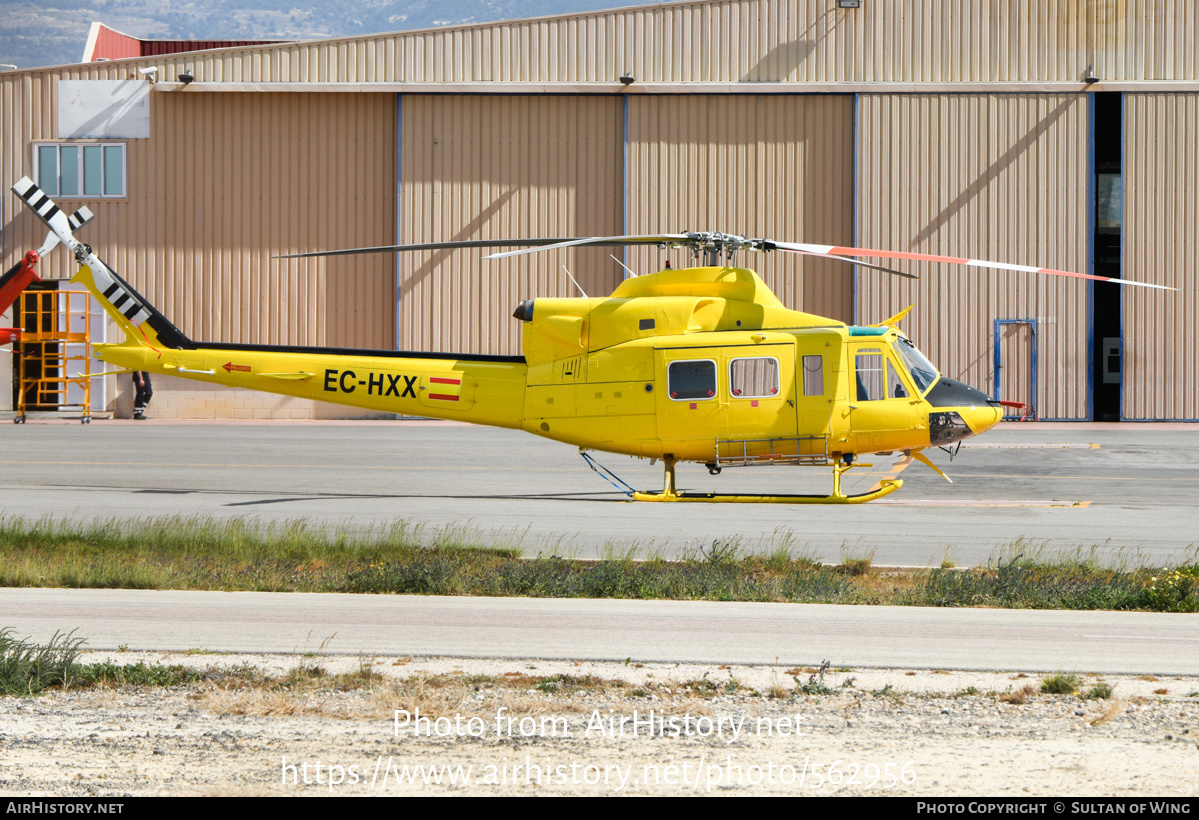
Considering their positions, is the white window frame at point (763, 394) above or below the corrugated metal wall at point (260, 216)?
below

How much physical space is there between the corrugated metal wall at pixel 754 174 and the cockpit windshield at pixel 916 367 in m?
17.2

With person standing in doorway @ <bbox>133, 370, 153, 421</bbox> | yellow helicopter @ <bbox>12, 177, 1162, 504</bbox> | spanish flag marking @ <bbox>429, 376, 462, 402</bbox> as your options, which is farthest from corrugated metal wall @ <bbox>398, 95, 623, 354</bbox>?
yellow helicopter @ <bbox>12, 177, 1162, 504</bbox>

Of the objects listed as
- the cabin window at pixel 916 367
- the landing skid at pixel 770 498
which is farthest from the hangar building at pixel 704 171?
the landing skid at pixel 770 498

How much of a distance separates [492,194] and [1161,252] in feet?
65.2

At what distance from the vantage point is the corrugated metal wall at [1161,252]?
103ft

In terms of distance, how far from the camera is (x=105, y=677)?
8.30 m

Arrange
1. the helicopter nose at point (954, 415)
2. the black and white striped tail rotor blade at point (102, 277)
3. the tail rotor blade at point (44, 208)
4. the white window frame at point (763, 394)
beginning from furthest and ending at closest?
the tail rotor blade at point (44, 208), the black and white striped tail rotor blade at point (102, 277), the helicopter nose at point (954, 415), the white window frame at point (763, 394)

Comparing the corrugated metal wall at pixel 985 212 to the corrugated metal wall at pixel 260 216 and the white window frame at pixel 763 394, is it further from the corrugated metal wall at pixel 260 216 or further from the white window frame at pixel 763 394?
the white window frame at pixel 763 394

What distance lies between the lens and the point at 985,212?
104 feet

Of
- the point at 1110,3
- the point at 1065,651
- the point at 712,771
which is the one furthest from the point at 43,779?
the point at 1110,3

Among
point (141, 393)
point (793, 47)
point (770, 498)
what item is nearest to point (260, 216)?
point (141, 393)

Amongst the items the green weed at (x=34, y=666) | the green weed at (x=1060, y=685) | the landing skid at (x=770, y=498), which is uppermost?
the landing skid at (x=770, y=498)

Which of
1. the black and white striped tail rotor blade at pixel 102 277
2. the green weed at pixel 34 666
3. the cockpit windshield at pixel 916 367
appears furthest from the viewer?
the black and white striped tail rotor blade at pixel 102 277
